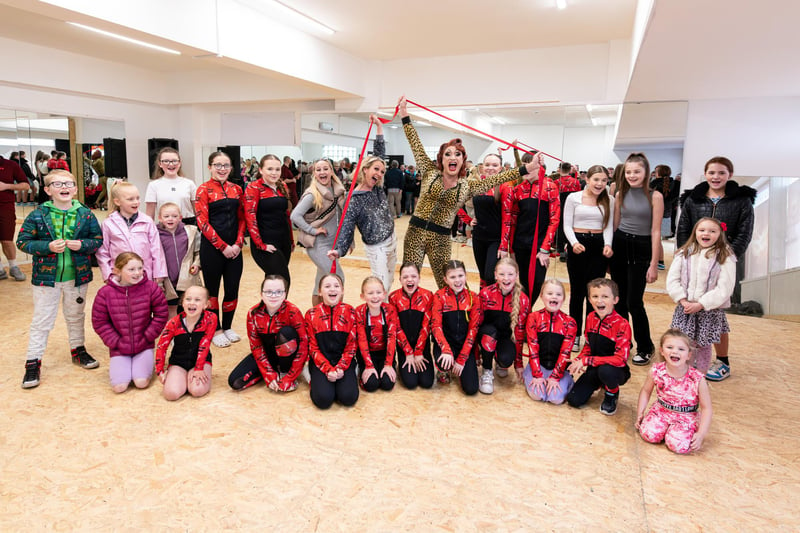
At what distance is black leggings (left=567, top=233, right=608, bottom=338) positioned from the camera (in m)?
3.43

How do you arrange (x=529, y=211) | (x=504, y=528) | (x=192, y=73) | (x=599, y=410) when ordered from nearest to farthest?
1. (x=504, y=528)
2. (x=599, y=410)
3. (x=529, y=211)
4. (x=192, y=73)

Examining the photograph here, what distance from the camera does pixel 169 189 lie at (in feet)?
11.8

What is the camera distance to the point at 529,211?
343cm

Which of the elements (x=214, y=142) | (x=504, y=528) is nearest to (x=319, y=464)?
(x=504, y=528)

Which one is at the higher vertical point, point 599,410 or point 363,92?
point 363,92

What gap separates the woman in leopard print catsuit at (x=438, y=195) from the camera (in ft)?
10.6

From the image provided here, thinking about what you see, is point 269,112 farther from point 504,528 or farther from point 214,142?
point 504,528

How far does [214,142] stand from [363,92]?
279cm

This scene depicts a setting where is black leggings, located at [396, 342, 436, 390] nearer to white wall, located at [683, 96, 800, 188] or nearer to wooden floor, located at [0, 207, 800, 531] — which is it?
wooden floor, located at [0, 207, 800, 531]

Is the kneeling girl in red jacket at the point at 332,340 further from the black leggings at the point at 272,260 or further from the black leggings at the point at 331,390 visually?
the black leggings at the point at 272,260

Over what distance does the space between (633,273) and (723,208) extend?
0.67 metres

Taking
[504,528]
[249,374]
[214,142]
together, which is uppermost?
[214,142]

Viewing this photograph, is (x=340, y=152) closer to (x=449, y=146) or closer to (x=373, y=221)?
(x=373, y=221)

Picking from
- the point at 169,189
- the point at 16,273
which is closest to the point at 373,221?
the point at 169,189
